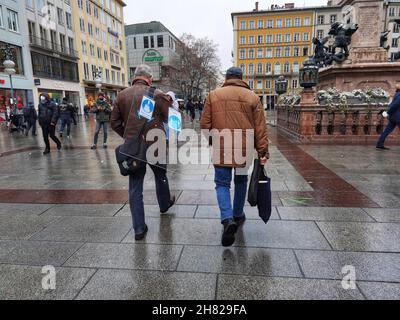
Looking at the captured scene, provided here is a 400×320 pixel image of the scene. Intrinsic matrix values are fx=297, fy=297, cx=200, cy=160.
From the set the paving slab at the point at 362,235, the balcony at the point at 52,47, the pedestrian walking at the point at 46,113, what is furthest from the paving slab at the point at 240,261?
the balcony at the point at 52,47

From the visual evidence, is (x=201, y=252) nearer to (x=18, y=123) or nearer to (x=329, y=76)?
(x=329, y=76)

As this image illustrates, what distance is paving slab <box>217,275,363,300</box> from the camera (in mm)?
2316

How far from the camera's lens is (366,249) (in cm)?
302

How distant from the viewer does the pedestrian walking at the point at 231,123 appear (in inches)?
122

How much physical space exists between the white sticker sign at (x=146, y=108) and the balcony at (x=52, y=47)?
3575cm

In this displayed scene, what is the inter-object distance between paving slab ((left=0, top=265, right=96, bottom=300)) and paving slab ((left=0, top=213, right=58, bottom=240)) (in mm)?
768

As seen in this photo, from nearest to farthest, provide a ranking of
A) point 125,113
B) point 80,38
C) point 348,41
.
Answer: point 125,113
point 348,41
point 80,38

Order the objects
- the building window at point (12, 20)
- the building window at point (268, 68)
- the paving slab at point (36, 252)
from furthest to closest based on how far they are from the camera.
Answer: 1. the building window at point (268, 68)
2. the building window at point (12, 20)
3. the paving slab at point (36, 252)

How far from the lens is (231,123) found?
3.14 m

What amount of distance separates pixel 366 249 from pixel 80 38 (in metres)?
48.8

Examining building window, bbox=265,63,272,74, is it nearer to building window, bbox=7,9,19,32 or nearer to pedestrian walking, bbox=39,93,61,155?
building window, bbox=7,9,19,32

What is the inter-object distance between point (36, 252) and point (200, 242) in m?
1.73

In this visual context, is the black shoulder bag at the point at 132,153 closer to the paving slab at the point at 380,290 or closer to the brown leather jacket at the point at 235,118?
the brown leather jacket at the point at 235,118
